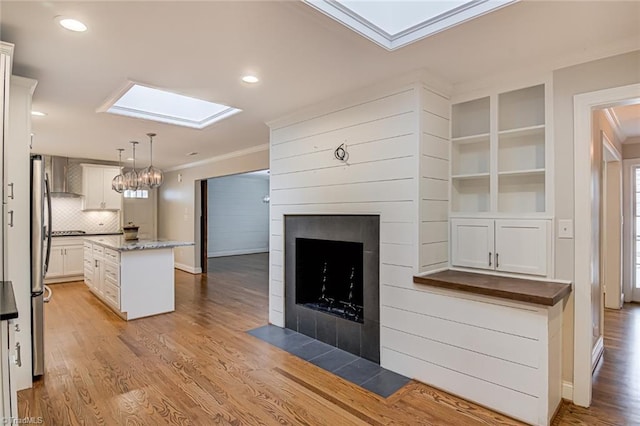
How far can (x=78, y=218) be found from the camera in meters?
7.15

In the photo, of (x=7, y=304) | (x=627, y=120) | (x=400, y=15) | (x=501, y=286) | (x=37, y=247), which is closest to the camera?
(x=7, y=304)

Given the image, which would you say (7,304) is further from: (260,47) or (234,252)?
(234,252)

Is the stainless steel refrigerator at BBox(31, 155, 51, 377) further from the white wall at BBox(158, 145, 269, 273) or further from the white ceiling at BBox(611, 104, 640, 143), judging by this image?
the white ceiling at BBox(611, 104, 640, 143)

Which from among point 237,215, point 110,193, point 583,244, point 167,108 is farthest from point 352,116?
point 237,215

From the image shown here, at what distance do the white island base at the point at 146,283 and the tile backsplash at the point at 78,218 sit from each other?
12.3ft

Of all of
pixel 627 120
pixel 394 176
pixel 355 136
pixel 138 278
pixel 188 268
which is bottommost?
pixel 188 268

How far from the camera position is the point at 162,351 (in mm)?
3342

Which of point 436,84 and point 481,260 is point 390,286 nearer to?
point 481,260

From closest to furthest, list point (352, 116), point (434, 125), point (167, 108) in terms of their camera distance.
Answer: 1. point (434, 125)
2. point (352, 116)
3. point (167, 108)

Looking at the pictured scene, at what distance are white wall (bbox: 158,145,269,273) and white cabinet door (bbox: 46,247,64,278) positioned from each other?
220 cm

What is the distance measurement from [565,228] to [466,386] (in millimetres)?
1328

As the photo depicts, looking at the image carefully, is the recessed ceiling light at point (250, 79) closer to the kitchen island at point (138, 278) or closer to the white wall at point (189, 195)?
the kitchen island at point (138, 278)

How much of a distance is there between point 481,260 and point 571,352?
848 millimetres

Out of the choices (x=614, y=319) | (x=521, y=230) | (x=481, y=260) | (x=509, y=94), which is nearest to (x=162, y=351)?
(x=481, y=260)
